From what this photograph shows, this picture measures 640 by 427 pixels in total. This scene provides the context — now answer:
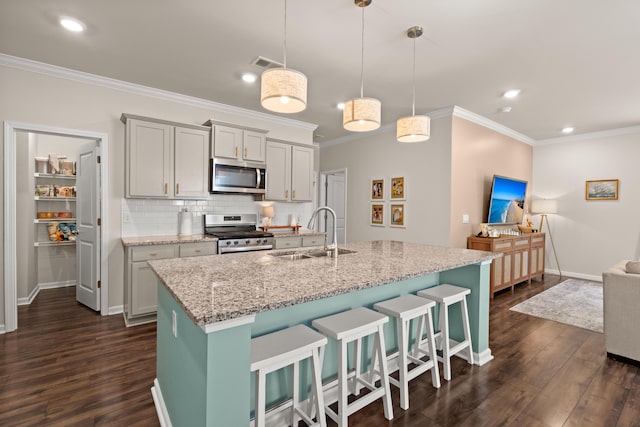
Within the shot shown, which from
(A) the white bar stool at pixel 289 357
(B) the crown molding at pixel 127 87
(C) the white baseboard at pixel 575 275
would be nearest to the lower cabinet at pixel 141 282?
(B) the crown molding at pixel 127 87

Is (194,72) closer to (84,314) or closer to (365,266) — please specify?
(365,266)

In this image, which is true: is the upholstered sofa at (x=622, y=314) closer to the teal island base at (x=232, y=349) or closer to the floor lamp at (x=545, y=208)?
the teal island base at (x=232, y=349)

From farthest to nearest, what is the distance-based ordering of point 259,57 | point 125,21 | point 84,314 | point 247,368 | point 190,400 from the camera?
point 84,314, point 259,57, point 125,21, point 190,400, point 247,368

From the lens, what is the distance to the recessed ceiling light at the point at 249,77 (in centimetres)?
335

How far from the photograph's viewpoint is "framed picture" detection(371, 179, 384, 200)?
546 centimetres

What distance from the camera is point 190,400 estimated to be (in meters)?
1.40

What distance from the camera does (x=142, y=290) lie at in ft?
10.8

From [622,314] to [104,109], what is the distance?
5.51m

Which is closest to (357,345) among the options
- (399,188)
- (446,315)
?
(446,315)

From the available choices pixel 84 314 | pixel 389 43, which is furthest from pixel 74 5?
pixel 84 314

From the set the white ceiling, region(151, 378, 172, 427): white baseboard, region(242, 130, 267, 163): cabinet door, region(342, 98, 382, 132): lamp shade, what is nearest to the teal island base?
region(151, 378, 172, 427): white baseboard

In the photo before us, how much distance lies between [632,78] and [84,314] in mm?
6641

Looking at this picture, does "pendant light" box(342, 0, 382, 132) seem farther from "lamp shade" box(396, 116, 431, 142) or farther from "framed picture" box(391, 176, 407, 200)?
"framed picture" box(391, 176, 407, 200)

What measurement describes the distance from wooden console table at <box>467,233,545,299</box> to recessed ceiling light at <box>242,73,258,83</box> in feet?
12.4
